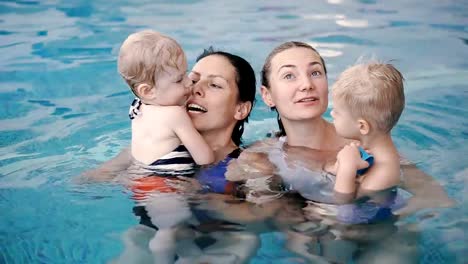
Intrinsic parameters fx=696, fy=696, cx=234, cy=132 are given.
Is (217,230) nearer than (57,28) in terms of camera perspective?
Yes

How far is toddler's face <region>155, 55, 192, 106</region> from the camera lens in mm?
3686

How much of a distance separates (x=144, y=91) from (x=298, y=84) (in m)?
0.83

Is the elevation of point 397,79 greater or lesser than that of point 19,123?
greater

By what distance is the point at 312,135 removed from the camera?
13.0 ft

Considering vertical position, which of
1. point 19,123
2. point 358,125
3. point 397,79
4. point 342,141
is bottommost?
point 19,123

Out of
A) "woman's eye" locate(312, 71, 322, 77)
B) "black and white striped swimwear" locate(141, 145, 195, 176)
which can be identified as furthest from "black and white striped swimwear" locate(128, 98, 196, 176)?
"woman's eye" locate(312, 71, 322, 77)

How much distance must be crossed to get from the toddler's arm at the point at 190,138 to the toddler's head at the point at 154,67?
124 millimetres

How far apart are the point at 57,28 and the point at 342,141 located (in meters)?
5.89

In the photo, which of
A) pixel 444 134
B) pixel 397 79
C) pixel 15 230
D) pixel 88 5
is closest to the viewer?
pixel 397 79

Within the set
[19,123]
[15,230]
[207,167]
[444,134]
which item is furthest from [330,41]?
[15,230]

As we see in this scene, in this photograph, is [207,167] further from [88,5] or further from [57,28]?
[88,5]

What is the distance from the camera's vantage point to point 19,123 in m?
5.59

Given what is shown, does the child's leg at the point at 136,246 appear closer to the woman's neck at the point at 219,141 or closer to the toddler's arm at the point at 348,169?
the woman's neck at the point at 219,141

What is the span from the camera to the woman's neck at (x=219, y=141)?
4046 millimetres
